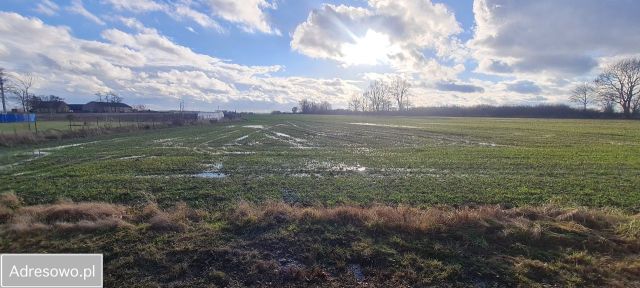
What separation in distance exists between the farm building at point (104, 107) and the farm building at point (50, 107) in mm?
11579

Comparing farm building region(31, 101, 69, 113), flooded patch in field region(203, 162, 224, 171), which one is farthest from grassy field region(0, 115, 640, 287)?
farm building region(31, 101, 69, 113)

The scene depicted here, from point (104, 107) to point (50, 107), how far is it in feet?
76.9

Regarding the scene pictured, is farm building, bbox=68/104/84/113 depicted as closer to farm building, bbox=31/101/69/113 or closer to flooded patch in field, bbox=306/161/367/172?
farm building, bbox=31/101/69/113

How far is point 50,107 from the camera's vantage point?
368 feet

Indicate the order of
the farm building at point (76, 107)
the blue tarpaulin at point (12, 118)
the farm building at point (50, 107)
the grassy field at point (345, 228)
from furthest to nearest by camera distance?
the farm building at point (76, 107), the farm building at point (50, 107), the blue tarpaulin at point (12, 118), the grassy field at point (345, 228)

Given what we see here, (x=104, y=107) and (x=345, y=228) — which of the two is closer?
(x=345, y=228)

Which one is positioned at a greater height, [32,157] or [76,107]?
[76,107]

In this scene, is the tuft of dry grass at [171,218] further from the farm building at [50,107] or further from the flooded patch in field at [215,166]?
the farm building at [50,107]

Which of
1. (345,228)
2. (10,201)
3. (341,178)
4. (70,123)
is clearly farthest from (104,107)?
(345,228)

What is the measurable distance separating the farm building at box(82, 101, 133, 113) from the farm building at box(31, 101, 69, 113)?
11579 millimetres

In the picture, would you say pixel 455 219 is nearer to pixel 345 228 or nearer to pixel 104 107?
pixel 345 228

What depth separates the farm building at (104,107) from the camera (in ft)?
430

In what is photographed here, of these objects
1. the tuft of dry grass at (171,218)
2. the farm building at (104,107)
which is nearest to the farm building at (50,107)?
the farm building at (104,107)

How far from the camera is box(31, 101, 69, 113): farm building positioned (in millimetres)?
107875
